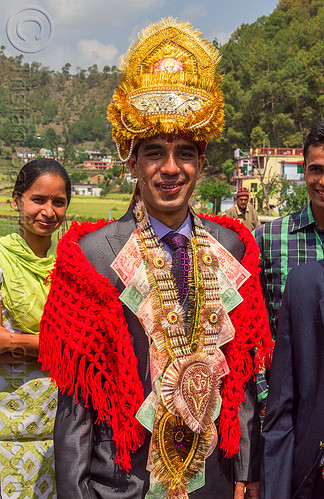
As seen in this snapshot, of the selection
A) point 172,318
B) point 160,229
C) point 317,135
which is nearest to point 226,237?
point 160,229

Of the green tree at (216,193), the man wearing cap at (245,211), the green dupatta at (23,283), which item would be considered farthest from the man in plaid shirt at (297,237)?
the green tree at (216,193)

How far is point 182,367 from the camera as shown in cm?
180

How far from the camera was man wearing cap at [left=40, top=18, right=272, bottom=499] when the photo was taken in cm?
176

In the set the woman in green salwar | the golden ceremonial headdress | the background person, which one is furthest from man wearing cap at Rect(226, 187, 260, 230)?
the background person

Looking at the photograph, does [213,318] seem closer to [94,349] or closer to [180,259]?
[180,259]

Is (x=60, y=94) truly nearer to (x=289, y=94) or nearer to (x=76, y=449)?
(x=289, y=94)

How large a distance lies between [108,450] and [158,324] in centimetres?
51

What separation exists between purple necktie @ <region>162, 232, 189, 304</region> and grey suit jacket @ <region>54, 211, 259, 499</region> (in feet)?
0.56

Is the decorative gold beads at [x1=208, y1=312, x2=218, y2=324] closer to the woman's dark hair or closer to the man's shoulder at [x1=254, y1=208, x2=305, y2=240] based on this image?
the man's shoulder at [x1=254, y1=208, x2=305, y2=240]

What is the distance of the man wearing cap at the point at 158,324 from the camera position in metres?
1.76

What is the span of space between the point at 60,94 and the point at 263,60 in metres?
82.5

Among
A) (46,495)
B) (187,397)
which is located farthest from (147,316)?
(46,495)

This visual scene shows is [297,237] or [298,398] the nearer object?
[298,398]

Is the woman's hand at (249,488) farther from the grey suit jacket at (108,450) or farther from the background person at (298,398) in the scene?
the background person at (298,398)
